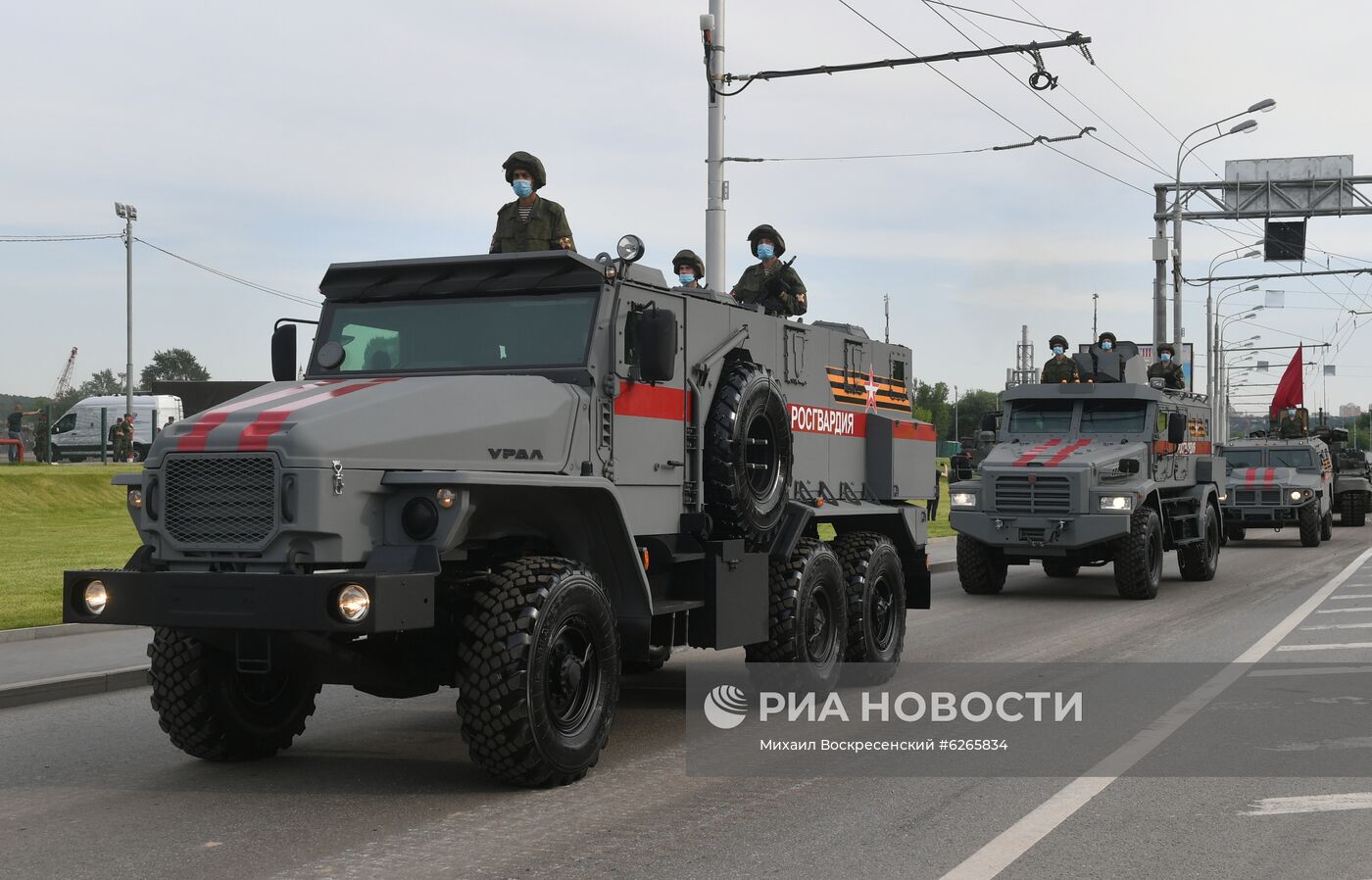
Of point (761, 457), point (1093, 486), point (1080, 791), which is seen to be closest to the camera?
point (1080, 791)

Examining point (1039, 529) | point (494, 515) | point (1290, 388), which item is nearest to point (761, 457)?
Result: point (494, 515)

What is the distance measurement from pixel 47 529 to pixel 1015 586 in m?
14.8

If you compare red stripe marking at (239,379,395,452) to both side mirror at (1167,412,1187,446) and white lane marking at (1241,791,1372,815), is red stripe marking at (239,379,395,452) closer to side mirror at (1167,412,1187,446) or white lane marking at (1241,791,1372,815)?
white lane marking at (1241,791,1372,815)

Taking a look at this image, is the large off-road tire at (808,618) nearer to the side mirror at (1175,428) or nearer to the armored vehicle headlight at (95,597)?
the armored vehicle headlight at (95,597)

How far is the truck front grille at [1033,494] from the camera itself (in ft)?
57.2

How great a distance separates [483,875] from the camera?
562cm

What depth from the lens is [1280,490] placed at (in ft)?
92.9

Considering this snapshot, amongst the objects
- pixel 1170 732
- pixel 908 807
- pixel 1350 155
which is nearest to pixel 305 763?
pixel 908 807

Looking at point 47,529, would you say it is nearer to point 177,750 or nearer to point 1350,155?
point 177,750

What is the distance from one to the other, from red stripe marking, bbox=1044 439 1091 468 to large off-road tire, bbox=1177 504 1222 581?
245cm

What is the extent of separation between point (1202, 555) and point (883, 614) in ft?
34.9

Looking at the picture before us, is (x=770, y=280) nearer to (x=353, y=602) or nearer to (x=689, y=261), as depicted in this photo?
(x=689, y=261)

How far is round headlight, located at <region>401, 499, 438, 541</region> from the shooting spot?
6.69 meters

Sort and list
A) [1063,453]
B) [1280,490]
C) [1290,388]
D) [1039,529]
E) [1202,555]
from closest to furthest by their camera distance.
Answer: [1039,529]
[1063,453]
[1202,555]
[1280,490]
[1290,388]
